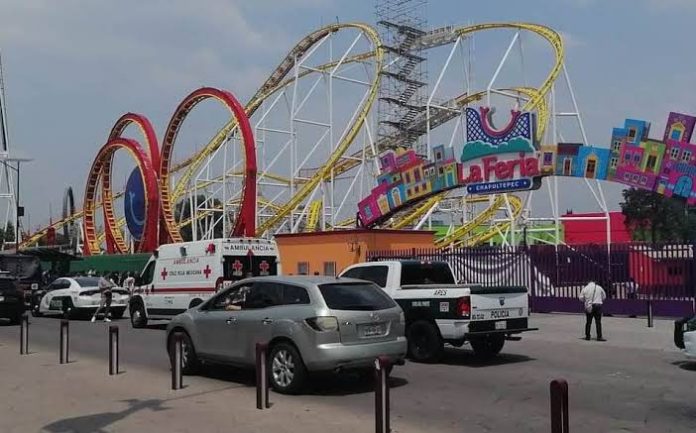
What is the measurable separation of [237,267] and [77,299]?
26.9 ft

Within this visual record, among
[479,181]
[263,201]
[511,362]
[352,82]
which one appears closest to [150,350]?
[511,362]

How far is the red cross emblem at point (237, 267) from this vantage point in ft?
62.3

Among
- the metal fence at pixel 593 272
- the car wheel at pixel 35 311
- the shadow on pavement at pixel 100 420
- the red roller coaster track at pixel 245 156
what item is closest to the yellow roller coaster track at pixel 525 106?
the red roller coaster track at pixel 245 156

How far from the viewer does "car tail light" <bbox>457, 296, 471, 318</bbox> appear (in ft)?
41.6

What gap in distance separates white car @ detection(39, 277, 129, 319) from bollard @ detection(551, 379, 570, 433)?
21.4 metres

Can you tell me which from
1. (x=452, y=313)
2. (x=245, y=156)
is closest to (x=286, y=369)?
(x=452, y=313)

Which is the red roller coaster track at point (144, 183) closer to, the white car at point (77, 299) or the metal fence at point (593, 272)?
the white car at point (77, 299)

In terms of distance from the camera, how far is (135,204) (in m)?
46.2

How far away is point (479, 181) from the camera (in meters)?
27.8

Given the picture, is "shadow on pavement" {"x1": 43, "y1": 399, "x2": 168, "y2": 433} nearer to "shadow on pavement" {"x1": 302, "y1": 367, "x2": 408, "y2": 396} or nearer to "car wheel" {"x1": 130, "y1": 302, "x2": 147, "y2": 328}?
"shadow on pavement" {"x1": 302, "y1": 367, "x2": 408, "y2": 396}

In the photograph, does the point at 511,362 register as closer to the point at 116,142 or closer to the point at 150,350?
→ the point at 150,350

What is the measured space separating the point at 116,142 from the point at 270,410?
141 feet

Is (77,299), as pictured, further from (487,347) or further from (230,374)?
(487,347)

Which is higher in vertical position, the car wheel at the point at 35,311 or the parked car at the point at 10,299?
the parked car at the point at 10,299
